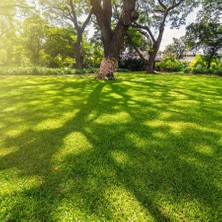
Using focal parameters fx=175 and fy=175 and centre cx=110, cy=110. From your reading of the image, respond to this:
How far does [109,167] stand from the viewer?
2.00 meters

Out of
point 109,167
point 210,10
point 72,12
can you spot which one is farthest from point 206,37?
point 109,167

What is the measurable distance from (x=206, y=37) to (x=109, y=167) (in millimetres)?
27195

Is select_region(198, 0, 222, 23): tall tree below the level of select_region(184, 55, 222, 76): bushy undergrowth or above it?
above

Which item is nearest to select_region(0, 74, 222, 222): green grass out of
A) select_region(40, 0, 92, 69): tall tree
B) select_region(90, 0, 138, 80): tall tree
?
select_region(90, 0, 138, 80): tall tree

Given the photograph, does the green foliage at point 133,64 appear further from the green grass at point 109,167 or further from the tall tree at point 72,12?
the green grass at point 109,167

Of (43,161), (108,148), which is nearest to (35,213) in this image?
(43,161)

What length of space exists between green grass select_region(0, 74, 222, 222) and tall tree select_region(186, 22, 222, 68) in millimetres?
24457

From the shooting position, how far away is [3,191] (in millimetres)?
1653

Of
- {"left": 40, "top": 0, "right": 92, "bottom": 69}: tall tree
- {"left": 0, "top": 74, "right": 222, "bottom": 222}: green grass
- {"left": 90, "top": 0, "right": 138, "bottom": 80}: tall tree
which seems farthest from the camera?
{"left": 40, "top": 0, "right": 92, "bottom": 69}: tall tree

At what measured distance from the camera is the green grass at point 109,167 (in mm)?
1480

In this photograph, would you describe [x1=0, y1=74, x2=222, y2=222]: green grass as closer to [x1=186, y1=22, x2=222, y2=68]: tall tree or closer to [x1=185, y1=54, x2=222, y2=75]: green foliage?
[x1=185, y1=54, x2=222, y2=75]: green foliage

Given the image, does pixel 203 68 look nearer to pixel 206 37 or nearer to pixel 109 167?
pixel 206 37

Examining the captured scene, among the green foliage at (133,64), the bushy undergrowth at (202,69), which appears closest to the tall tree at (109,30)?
the bushy undergrowth at (202,69)

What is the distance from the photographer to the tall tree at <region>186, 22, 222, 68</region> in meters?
22.7
